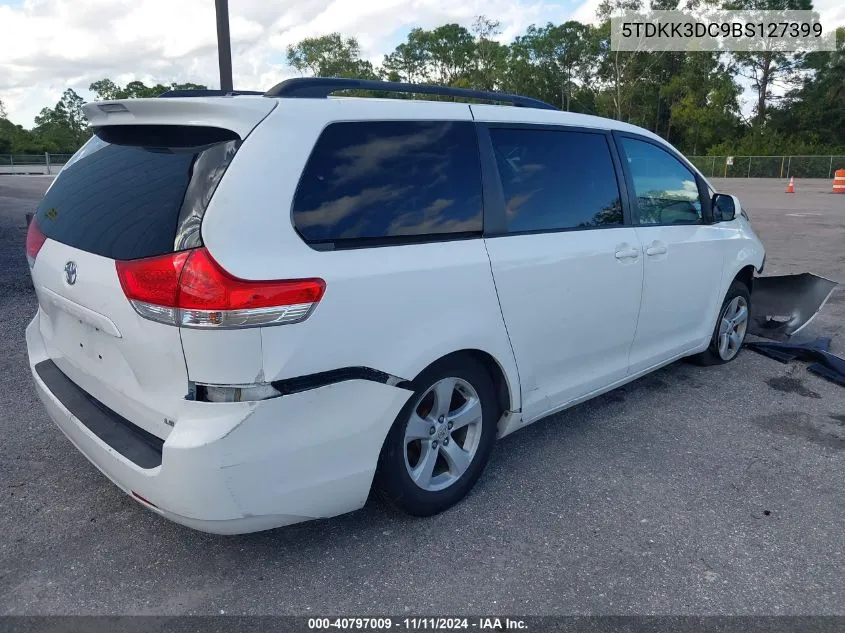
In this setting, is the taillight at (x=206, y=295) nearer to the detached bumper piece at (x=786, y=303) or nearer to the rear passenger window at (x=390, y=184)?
the rear passenger window at (x=390, y=184)

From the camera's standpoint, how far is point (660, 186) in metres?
4.29

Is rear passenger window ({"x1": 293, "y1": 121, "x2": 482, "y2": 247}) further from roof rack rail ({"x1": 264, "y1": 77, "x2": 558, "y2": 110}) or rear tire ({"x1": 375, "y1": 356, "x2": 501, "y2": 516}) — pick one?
rear tire ({"x1": 375, "y1": 356, "x2": 501, "y2": 516})

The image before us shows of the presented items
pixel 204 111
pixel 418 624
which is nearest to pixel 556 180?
pixel 204 111

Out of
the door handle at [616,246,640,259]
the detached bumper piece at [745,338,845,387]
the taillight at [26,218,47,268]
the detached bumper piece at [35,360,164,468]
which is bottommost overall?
the detached bumper piece at [745,338,845,387]

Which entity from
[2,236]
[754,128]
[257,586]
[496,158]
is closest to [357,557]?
[257,586]

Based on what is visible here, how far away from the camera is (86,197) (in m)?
2.83

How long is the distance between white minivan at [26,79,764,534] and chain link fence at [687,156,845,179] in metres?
44.0

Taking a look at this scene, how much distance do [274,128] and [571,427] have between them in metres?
2.57

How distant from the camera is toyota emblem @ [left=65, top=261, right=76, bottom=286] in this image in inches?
104

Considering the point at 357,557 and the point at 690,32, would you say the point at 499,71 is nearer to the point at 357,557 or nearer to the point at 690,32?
the point at 690,32

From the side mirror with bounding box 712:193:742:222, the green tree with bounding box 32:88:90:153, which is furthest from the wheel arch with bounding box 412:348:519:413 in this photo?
the green tree with bounding box 32:88:90:153

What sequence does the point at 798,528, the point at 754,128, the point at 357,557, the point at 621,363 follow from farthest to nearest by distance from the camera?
the point at 754,128 → the point at 621,363 → the point at 798,528 → the point at 357,557

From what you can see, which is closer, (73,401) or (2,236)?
(73,401)

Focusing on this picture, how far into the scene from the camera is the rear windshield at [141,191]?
7.58ft
